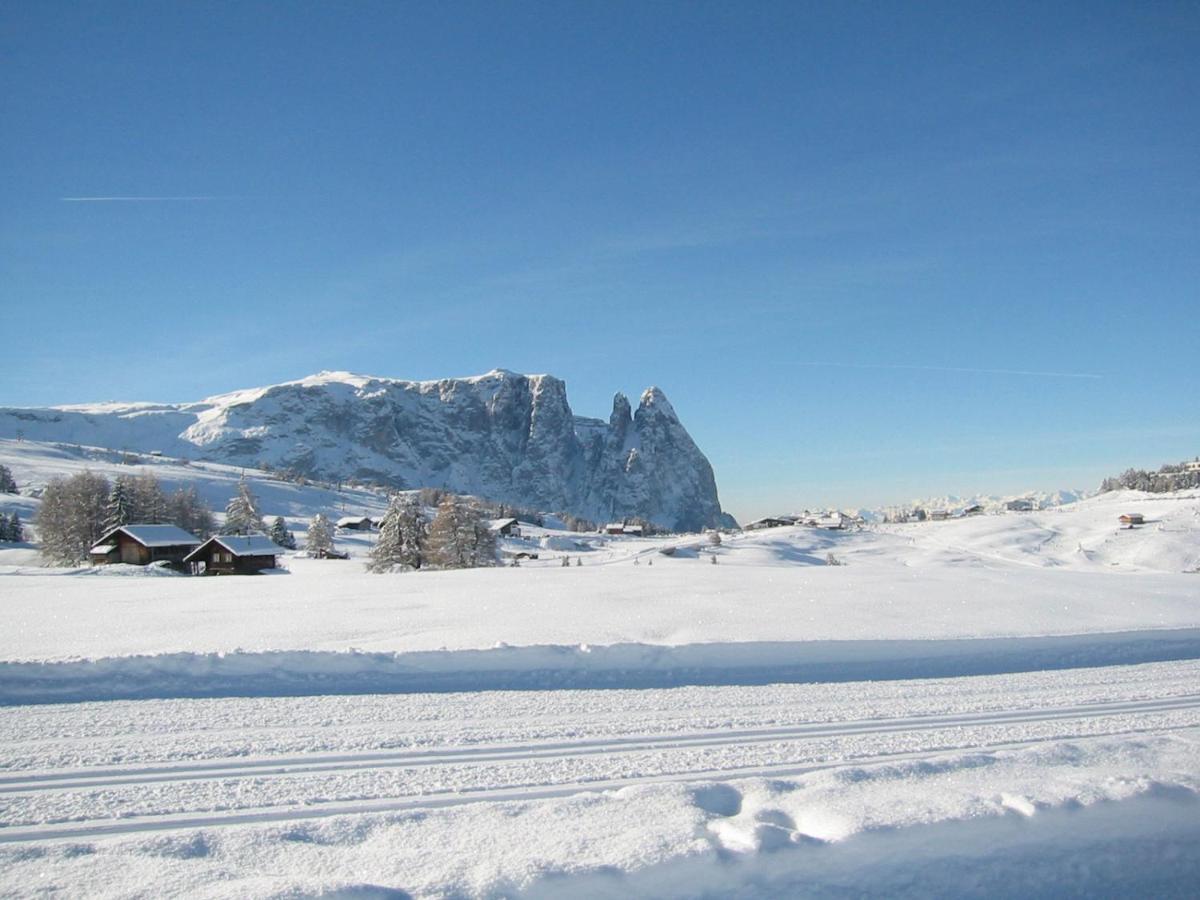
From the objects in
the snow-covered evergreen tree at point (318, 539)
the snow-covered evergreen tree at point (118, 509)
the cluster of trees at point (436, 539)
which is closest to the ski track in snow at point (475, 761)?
the cluster of trees at point (436, 539)

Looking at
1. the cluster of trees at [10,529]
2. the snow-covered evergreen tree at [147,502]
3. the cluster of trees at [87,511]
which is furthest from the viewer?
the cluster of trees at [10,529]

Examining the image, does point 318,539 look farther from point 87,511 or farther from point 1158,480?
point 1158,480

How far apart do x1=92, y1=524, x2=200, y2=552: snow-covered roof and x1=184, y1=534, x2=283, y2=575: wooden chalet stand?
1627 mm

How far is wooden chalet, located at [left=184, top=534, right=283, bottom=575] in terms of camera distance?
49.2m

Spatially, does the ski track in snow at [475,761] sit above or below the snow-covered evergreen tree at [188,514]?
below

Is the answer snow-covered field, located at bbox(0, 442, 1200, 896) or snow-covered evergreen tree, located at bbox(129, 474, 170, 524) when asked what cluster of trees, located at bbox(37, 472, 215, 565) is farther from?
snow-covered field, located at bbox(0, 442, 1200, 896)

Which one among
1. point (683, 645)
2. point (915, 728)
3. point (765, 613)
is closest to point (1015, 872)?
point (915, 728)

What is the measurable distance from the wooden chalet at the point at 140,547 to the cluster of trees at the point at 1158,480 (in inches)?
5946

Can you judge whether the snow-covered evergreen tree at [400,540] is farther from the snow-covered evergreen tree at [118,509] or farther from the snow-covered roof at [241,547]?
the snow-covered evergreen tree at [118,509]

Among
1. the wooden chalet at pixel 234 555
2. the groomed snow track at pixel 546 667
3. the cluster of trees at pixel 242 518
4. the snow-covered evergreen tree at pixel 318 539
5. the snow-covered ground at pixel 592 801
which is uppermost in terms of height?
the cluster of trees at pixel 242 518

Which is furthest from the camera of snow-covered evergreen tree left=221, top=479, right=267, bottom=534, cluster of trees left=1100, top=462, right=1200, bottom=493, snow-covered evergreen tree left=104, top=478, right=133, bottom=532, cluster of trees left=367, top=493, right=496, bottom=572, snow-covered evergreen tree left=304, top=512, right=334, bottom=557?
cluster of trees left=1100, top=462, right=1200, bottom=493

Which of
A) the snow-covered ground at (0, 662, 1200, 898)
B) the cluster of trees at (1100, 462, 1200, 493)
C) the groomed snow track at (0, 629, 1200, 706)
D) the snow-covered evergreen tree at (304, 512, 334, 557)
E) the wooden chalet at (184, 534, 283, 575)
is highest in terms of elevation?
the cluster of trees at (1100, 462, 1200, 493)

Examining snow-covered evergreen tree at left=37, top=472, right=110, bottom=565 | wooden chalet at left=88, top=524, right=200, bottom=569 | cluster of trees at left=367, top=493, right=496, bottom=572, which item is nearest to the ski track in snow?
cluster of trees at left=367, top=493, right=496, bottom=572

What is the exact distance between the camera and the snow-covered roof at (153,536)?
1969 inches
